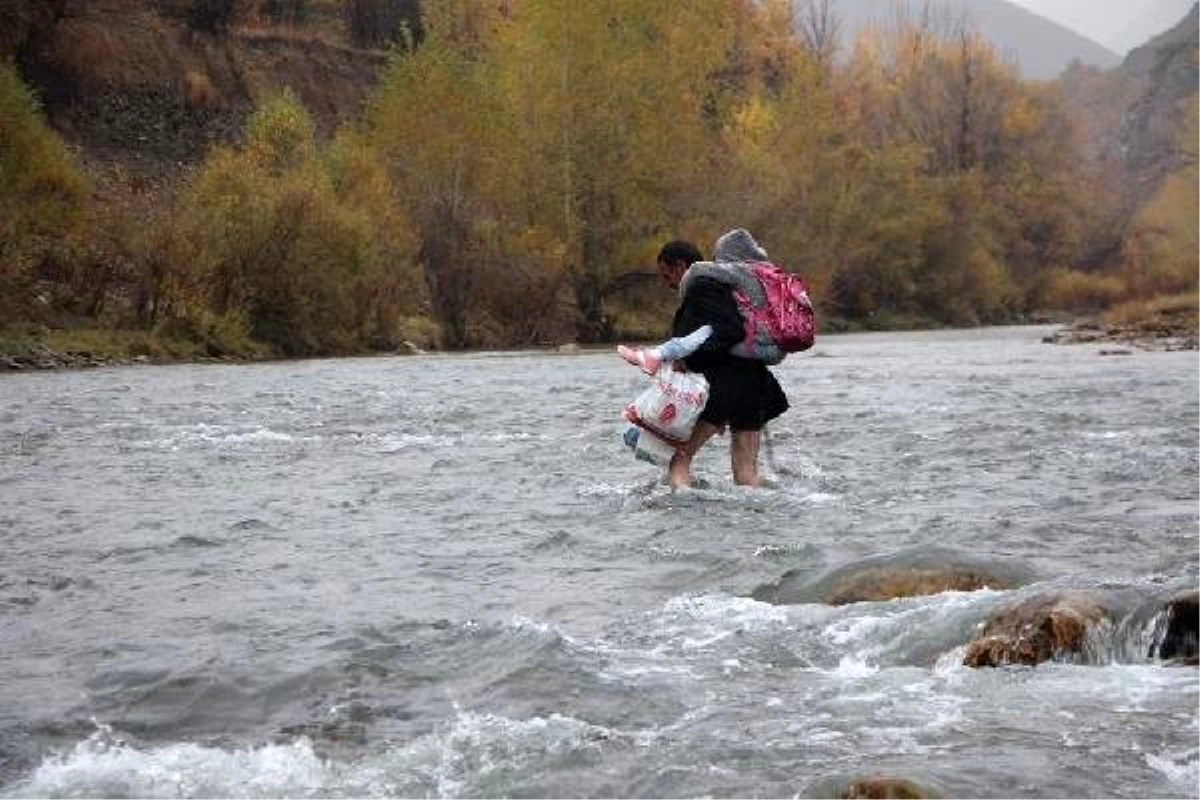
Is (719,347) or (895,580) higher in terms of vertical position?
(719,347)

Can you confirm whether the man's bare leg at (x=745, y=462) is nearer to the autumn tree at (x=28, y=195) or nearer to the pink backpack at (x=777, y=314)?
the pink backpack at (x=777, y=314)

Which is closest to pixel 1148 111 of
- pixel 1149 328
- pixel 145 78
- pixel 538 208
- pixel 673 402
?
pixel 1149 328

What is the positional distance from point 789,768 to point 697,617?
2.34 meters

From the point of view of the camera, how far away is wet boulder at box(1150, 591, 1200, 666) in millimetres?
6551

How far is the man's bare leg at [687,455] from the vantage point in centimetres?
1135

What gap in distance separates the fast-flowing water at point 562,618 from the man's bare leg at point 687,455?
15 cm

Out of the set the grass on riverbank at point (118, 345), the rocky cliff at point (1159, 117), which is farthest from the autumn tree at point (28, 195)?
the rocky cliff at point (1159, 117)

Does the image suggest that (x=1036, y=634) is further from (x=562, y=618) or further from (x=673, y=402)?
(x=673, y=402)

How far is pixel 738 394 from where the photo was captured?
11.1 meters

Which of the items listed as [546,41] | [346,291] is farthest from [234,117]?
[346,291]

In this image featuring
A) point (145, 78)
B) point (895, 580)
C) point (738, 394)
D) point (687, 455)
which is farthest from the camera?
point (145, 78)

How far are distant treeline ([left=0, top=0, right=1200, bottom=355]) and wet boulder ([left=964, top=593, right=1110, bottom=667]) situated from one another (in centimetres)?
3010

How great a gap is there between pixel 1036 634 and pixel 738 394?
187 inches

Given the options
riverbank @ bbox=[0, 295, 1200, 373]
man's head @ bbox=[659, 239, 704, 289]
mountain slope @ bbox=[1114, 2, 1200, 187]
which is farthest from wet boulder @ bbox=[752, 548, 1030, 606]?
mountain slope @ bbox=[1114, 2, 1200, 187]
